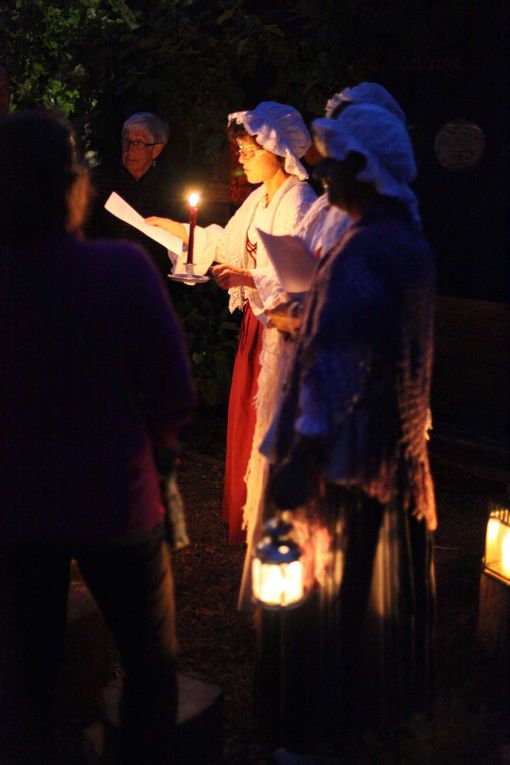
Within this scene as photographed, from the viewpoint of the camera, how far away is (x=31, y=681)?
254 cm

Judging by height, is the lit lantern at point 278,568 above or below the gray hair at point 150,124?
below

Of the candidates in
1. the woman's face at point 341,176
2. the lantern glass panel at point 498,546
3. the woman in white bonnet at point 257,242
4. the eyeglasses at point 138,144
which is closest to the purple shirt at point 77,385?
the woman's face at point 341,176

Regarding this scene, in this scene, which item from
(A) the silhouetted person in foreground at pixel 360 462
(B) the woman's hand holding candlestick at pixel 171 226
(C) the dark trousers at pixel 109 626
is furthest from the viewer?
(B) the woman's hand holding candlestick at pixel 171 226

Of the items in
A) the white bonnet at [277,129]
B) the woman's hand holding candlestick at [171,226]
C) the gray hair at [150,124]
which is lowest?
the woman's hand holding candlestick at [171,226]

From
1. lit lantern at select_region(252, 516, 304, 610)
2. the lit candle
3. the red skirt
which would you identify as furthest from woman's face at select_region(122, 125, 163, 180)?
lit lantern at select_region(252, 516, 304, 610)

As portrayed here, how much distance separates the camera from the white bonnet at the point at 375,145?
270cm

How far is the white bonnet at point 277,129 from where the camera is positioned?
420 centimetres

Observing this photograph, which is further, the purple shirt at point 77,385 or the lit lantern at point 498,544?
the lit lantern at point 498,544

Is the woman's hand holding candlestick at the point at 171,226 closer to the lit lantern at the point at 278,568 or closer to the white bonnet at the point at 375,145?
the white bonnet at the point at 375,145

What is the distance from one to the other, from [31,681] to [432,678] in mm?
1392

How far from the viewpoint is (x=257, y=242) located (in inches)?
177

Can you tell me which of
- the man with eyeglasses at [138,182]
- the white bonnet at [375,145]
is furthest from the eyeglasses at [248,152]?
the white bonnet at [375,145]

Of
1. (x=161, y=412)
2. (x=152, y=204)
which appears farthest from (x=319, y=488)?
(x=152, y=204)

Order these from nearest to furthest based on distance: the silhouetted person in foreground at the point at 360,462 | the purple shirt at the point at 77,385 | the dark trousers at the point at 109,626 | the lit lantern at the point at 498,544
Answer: the purple shirt at the point at 77,385, the dark trousers at the point at 109,626, the silhouetted person in foreground at the point at 360,462, the lit lantern at the point at 498,544
